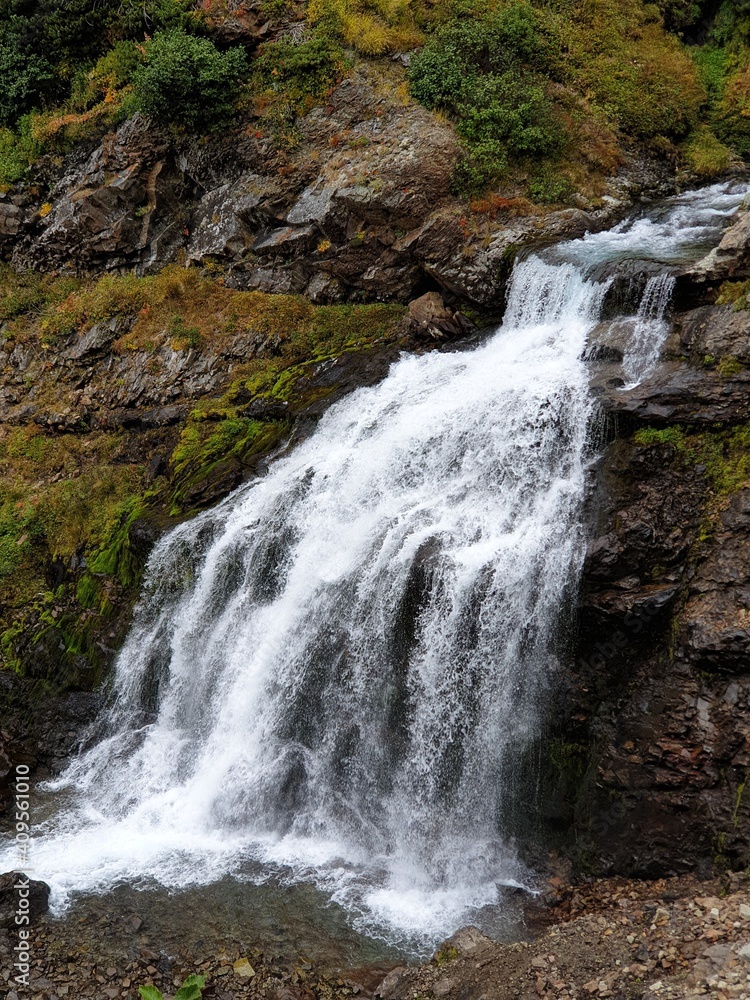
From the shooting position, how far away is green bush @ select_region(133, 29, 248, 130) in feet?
55.8

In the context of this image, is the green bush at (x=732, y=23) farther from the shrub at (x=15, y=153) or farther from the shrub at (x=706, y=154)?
the shrub at (x=15, y=153)

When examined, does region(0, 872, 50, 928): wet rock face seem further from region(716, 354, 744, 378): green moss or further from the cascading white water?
region(716, 354, 744, 378): green moss

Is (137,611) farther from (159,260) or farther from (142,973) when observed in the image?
(159,260)

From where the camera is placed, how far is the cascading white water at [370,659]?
8922 mm

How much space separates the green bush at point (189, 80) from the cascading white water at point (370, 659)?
1001 cm

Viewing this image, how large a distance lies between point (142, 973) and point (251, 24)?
1950 cm

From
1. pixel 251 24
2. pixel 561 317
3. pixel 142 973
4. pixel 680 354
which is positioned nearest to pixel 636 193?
pixel 561 317

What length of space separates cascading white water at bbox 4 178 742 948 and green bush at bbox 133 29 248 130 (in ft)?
32.9

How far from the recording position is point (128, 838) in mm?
9594

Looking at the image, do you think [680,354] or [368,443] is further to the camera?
[368,443]

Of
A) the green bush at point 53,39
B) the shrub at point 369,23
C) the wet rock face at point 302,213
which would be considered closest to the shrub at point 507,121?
the wet rock face at point 302,213

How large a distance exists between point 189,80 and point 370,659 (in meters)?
14.8

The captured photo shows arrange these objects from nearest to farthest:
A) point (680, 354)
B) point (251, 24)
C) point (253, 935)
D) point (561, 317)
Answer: point (253, 935) → point (680, 354) → point (561, 317) → point (251, 24)

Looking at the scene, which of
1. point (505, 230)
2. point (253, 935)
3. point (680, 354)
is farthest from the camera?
point (505, 230)
